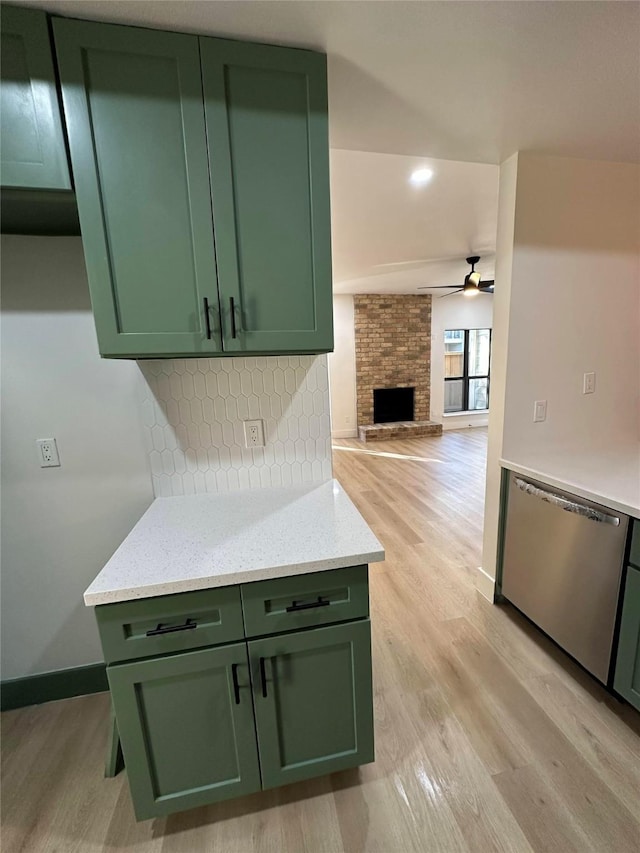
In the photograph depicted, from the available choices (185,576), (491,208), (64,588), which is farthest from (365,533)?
(491,208)

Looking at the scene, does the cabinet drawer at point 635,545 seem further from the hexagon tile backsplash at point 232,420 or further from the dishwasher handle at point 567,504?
the hexagon tile backsplash at point 232,420

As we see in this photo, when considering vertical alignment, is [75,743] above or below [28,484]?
below

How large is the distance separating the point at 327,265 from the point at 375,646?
1.86 m

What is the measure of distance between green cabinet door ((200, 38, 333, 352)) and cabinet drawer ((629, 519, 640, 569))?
1.39 meters

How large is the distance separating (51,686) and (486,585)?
2357mm

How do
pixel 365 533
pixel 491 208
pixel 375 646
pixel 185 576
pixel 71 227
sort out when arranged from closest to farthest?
pixel 185 576 → pixel 365 533 → pixel 71 227 → pixel 375 646 → pixel 491 208

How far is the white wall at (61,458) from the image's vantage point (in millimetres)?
1403

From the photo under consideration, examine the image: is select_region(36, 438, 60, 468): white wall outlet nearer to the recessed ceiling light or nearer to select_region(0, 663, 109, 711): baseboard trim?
select_region(0, 663, 109, 711): baseboard trim

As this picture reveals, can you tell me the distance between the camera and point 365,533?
113cm

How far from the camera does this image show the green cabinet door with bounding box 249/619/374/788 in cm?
106

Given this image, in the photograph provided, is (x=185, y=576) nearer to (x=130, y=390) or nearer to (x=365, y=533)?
(x=365, y=533)

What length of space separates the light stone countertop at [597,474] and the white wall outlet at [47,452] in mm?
2212

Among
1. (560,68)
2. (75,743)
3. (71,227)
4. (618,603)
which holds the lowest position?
(75,743)

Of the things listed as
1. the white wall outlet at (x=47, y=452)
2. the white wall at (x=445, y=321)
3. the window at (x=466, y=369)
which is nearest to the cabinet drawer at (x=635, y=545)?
the white wall outlet at (x=47, y=452)
